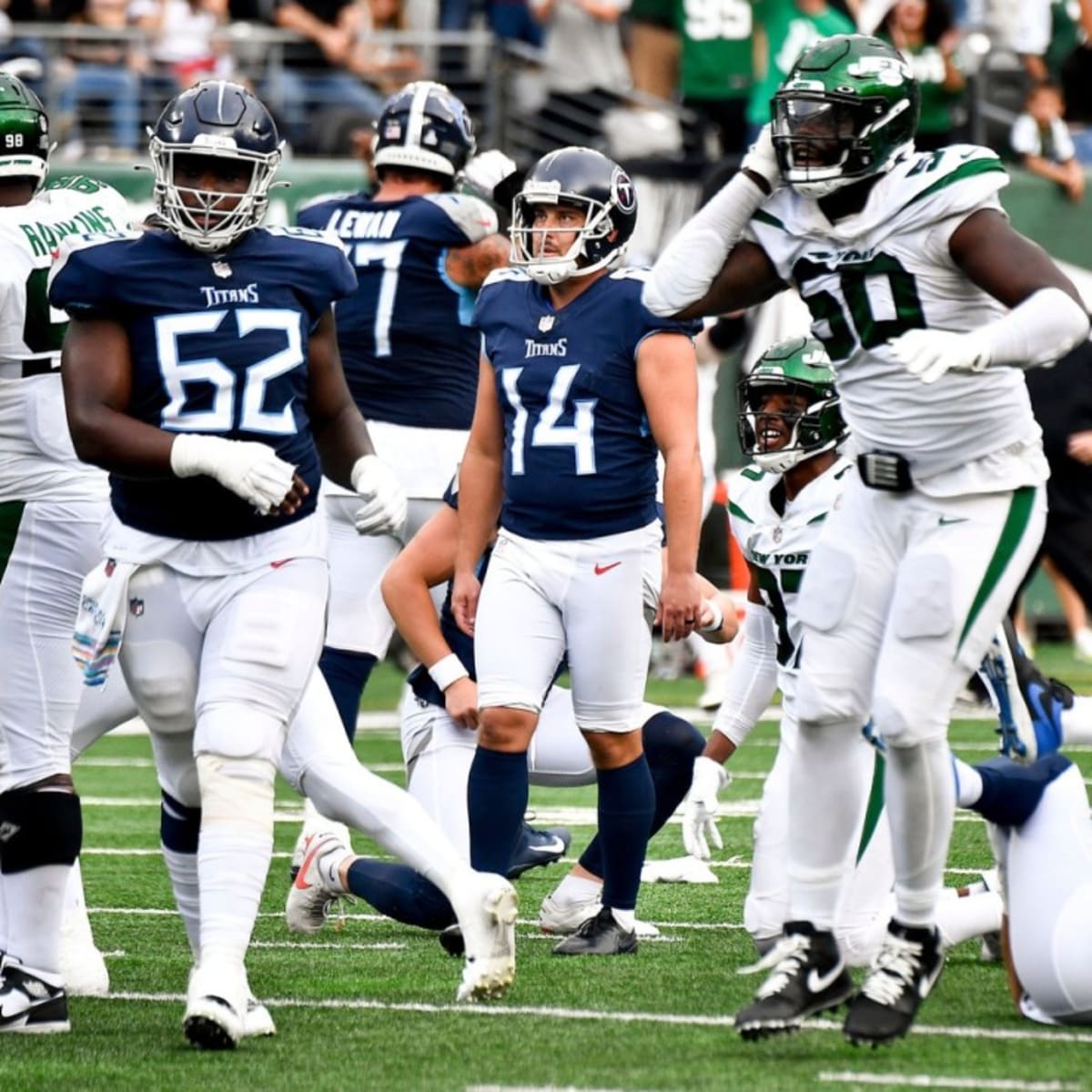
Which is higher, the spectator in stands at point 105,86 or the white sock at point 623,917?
the white sock at point 623,917

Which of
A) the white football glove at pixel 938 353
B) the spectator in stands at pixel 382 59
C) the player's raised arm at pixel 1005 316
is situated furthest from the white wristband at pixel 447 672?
the spectator in stands at pixel 382 59

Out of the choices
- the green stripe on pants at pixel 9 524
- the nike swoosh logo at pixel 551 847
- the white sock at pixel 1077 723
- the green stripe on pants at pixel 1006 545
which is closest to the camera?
the green stripe on pants at pixel 1006 545

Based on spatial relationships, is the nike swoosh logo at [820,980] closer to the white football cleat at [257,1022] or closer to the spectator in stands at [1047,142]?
the white football cleat at [257,1022]

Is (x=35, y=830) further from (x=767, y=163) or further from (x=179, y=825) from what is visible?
(x=767, y=163)

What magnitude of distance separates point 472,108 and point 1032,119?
320 cm

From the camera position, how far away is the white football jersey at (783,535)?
5.31m

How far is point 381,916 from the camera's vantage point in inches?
252

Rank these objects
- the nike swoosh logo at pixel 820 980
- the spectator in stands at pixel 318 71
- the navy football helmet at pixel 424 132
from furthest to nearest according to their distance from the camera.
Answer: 1. the spectator in stands at pixel 318 71
2. the navy football helmet at pixel 424 132
3. the nike swoosh logo at pixel 820 980

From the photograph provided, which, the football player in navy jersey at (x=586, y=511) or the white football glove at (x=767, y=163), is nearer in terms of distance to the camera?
the white football glove at (x=767, y=163)

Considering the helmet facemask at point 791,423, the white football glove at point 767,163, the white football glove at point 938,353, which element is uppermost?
the white football glove at point 767,163

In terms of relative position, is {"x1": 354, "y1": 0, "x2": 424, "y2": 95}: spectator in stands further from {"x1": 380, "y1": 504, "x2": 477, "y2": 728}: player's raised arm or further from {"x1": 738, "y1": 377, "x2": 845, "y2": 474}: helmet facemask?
{"x1": 738, "y1": 377, "x2": 845, "y2": 474}: helmet facemask

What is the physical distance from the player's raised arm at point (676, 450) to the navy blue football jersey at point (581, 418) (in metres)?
0.05

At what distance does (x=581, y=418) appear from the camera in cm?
546

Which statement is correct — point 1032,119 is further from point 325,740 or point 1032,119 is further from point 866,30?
point 325,740
